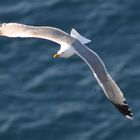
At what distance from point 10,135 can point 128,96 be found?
10.4ft

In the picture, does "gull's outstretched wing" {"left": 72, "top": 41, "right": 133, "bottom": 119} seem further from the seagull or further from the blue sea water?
the blue sea water

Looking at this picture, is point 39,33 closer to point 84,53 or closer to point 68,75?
point 84,53

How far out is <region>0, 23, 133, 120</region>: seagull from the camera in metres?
14.0

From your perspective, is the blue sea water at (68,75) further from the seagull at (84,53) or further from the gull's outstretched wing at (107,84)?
the gull's outstretched wing at (107,84)

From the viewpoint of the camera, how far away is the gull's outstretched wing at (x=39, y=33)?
14.6 meters

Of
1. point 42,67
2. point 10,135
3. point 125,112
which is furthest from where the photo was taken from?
point 42,67

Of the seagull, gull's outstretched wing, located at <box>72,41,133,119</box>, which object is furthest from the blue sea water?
gull's outstretched wing, located at <box>72,41,133,119</box>

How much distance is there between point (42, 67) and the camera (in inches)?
785

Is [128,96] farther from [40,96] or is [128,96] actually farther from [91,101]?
[40,96]

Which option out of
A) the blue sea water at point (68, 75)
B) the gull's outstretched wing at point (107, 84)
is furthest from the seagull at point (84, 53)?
the blue sea water at point (68, 75)

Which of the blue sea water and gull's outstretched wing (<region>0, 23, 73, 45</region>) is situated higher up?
the blue sea water

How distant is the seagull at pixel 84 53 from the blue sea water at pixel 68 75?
417 cm

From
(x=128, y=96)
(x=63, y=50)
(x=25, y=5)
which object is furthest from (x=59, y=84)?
(x=63, y=50)

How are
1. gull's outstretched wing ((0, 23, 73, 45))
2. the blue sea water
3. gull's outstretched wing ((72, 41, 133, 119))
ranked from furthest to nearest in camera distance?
the blue sea water < gull's outstretched wing ((0, 23, 73, 45)) < gull's outstretched wing ((72, 41, 133, 119))
